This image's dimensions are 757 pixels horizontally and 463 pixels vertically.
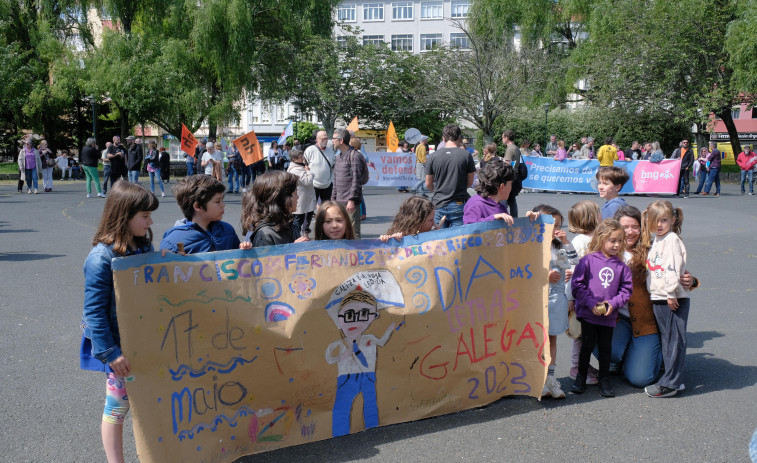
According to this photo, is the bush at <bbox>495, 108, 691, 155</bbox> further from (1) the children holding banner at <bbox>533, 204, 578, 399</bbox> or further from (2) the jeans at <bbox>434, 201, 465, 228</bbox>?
(1) the children holding banner at <bbox>533, 204, 578, 399</bbox>

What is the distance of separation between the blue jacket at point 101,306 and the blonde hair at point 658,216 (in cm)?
350

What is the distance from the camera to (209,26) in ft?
106

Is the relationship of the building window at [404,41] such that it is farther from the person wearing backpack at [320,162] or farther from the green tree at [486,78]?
the person wearing backpack at [320,162]

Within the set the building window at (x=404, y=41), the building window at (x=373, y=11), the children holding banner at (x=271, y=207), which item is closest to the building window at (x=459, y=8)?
the building window at (x=404, y=41)

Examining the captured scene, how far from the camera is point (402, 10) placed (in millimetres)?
74000

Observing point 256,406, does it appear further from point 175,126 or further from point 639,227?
point 175,126

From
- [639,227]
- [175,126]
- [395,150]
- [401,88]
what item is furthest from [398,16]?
[639,227]

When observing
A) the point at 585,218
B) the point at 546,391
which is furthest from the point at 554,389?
the point at 585,218

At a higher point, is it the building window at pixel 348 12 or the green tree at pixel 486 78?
the building window at pixel 348 12

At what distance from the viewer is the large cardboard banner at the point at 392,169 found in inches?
878

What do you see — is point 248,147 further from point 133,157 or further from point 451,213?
point 451,213

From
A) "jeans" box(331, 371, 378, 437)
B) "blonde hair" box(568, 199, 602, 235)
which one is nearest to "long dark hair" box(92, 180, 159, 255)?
"jeans" box(331, 371, 378, 437)

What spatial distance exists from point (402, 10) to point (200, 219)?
74105 millimetres

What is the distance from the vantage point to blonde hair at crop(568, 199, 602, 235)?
518 centimetres
